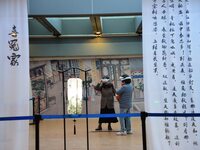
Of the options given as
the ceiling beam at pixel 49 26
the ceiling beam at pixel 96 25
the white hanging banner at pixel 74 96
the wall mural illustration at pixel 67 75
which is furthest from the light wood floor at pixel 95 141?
the wall mural illustration at pixel 67 75

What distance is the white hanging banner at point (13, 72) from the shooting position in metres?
4.60

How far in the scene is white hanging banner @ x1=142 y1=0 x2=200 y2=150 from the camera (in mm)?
4484

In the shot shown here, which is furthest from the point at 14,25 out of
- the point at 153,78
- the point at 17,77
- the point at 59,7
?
the point at 59,7

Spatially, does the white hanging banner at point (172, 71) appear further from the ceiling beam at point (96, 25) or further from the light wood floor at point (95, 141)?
the ceiling beam at point (96, 25)

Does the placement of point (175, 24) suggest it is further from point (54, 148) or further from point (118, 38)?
point (118, 38)

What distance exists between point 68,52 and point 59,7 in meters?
4.61

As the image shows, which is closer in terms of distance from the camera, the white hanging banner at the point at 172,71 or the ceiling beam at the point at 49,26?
the white hanging banner at the point at 172,71

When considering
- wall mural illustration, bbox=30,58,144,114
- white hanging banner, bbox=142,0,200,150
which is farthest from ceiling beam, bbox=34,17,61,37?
white hanging banner, bbox=142,0,200,150

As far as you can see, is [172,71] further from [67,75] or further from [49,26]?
[67,75]

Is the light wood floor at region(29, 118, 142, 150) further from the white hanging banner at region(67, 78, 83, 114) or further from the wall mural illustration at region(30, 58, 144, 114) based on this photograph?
the wall mural illustration at region(30, 58, 144, 114)

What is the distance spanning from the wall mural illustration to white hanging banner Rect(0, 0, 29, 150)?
7821mm

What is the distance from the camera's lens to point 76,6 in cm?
770

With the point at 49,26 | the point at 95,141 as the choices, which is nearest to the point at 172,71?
the point at 95,141

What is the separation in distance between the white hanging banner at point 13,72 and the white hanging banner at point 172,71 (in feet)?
5.53
